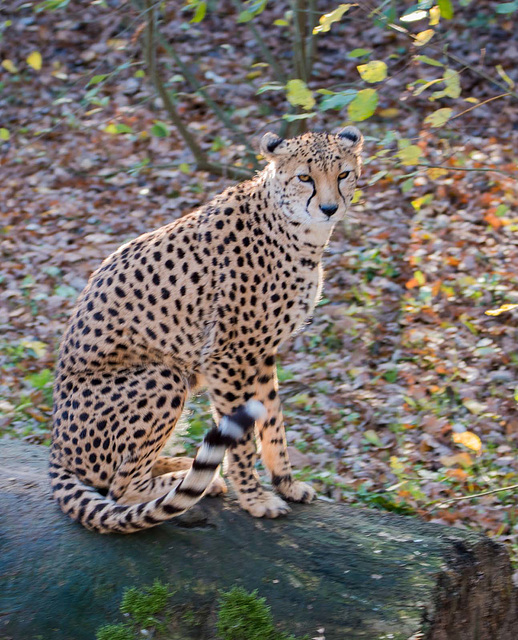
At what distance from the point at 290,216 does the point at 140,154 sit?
5664 mm

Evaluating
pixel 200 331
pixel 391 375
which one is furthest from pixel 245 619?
pixel 391 375

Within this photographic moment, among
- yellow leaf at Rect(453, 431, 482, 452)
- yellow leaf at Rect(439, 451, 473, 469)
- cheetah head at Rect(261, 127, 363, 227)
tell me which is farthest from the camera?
yellow leaf at Rect(439, 451, 473, 469)

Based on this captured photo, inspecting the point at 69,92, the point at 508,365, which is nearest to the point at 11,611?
the point at 508,365

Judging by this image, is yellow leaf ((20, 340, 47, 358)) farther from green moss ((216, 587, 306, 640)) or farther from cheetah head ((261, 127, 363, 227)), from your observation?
green moss ((216, 587, 306, 640))

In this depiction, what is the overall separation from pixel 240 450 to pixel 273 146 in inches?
54.4

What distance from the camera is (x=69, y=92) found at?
399 inches

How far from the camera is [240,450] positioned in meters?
3.74

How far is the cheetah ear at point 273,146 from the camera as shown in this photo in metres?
3.77

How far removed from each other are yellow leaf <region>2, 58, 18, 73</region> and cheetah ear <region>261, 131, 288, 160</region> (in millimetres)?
7170

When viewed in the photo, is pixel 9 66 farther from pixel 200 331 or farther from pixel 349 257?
pixel 200 331

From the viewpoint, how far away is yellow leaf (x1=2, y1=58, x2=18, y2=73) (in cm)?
996

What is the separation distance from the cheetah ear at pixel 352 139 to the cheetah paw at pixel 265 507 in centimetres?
162

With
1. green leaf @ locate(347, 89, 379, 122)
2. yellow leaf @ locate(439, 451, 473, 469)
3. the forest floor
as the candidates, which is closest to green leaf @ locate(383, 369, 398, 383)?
the forest floor

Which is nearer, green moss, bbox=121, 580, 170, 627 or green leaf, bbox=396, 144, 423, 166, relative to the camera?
green moss, bbox=121, 580, 170, 627
